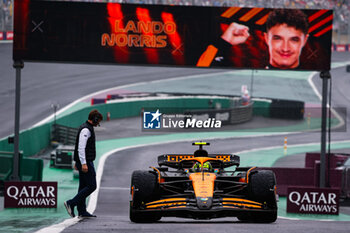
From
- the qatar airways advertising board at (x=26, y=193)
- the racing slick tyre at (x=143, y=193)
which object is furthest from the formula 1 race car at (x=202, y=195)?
the qatar airways advertising board at (x=26, y=193)

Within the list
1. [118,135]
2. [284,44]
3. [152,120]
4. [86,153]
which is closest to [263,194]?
[86,153]

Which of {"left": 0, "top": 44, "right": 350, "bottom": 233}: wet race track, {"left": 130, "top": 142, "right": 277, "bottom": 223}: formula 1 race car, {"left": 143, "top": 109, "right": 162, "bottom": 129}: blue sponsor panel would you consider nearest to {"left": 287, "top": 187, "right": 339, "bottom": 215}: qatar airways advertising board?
{"left": 0, "top": 44, "right": 350, "bottom": 233}: wet race track

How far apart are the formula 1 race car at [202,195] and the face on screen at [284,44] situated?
8.86m

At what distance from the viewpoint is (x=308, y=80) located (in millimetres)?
63938

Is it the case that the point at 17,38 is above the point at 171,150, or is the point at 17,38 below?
above

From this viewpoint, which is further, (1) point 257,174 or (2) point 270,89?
(2) point 270,89

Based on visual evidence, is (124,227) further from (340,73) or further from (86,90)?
(340,73)

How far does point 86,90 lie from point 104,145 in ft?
51.8

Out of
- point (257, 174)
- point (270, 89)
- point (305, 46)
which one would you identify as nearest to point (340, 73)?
point (270, 89)

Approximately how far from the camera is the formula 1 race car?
927 cm

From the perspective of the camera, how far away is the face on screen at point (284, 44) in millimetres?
18906

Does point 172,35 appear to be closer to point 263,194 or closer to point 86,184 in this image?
point 86,184

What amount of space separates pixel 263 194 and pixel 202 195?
0.92 metres

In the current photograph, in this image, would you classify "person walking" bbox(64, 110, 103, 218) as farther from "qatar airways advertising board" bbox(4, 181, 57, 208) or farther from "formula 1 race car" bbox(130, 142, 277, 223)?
"qatar airways advertising board" bbox(4, 181, 57, 208)
